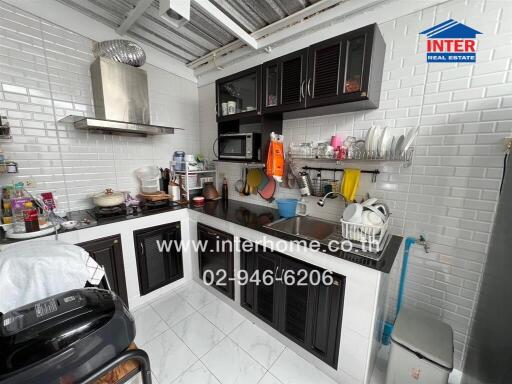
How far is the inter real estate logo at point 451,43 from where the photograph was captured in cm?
119

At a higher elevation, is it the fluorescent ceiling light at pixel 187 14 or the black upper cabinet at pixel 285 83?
the fluorescent ceiling light at pixel 187 14

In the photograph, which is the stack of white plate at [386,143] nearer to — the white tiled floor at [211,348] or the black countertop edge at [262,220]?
the black countertop edge at [262,220]

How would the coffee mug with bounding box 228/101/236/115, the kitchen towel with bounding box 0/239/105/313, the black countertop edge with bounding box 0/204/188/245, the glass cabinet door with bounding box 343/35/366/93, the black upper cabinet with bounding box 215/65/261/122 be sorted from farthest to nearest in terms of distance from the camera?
the coffee mug with bounding box 228/101/236/115, the black upper cabinet with bounding box 215/65/261/122, the black countertop edge with bounding box 0/204/188/245, the glass cabinet door with bounding box 343/35/366/93, the kitchen towel with bounding box 0/239/105/313

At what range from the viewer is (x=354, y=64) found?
51.4 inches

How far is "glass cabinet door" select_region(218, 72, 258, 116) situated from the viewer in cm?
183

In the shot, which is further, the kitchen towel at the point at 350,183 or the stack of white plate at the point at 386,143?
the kitchen towel at the point at 350,183

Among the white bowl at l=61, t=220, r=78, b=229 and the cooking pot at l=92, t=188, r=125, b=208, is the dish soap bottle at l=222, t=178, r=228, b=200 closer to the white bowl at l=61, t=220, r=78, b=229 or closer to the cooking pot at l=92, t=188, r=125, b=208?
the cooking pot at l=92, t=188, r=125, b=208

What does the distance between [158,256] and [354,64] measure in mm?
2182

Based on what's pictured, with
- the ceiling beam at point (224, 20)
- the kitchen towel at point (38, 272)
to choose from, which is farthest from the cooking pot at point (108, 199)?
the ceiling beam at point (224, 20)

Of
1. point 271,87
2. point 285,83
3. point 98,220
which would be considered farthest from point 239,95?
point 98,220

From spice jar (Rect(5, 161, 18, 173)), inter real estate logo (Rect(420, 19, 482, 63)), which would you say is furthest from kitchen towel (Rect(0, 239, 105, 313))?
inter real estate logo (Rect(420, 19, 482, 63))

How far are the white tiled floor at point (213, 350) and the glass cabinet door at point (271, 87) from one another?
1.85 m

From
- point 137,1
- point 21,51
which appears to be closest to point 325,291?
point 137,1

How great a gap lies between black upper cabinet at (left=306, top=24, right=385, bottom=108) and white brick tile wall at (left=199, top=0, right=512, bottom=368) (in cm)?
17
